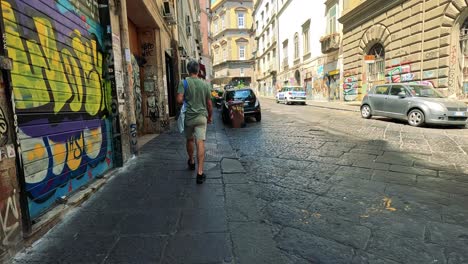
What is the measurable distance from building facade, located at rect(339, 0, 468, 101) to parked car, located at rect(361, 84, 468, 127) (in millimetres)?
3831

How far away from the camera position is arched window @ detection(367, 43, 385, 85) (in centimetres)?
1781

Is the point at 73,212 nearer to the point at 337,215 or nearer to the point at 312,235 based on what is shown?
the point at 312,235

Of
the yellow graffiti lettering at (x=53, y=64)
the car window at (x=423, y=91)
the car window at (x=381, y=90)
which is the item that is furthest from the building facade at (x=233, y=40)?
the yellow graffiti lettering at (x=53, y=64)

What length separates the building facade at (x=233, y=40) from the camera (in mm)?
61812

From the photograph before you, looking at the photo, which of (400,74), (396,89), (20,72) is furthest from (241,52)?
(20,72)

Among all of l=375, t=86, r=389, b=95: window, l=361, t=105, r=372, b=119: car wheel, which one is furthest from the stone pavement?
l=361, t=105, r=372, b=119: car wheel

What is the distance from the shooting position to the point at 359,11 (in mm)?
19078

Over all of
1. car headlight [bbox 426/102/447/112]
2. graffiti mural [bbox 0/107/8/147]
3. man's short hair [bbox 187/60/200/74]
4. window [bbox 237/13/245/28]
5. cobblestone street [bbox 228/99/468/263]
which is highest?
window [bbox 237/13/245/28]

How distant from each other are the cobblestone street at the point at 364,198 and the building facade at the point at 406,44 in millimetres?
7727

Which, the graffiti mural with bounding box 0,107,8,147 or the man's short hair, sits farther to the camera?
the man's short hair

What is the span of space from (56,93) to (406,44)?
16.7 meters

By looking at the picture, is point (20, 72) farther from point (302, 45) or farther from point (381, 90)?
point (302, 45)

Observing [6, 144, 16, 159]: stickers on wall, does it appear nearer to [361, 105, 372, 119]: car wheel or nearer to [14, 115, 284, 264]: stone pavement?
[14, 115, 284, 264]: stone pavement

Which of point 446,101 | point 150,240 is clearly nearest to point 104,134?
point 150,240
